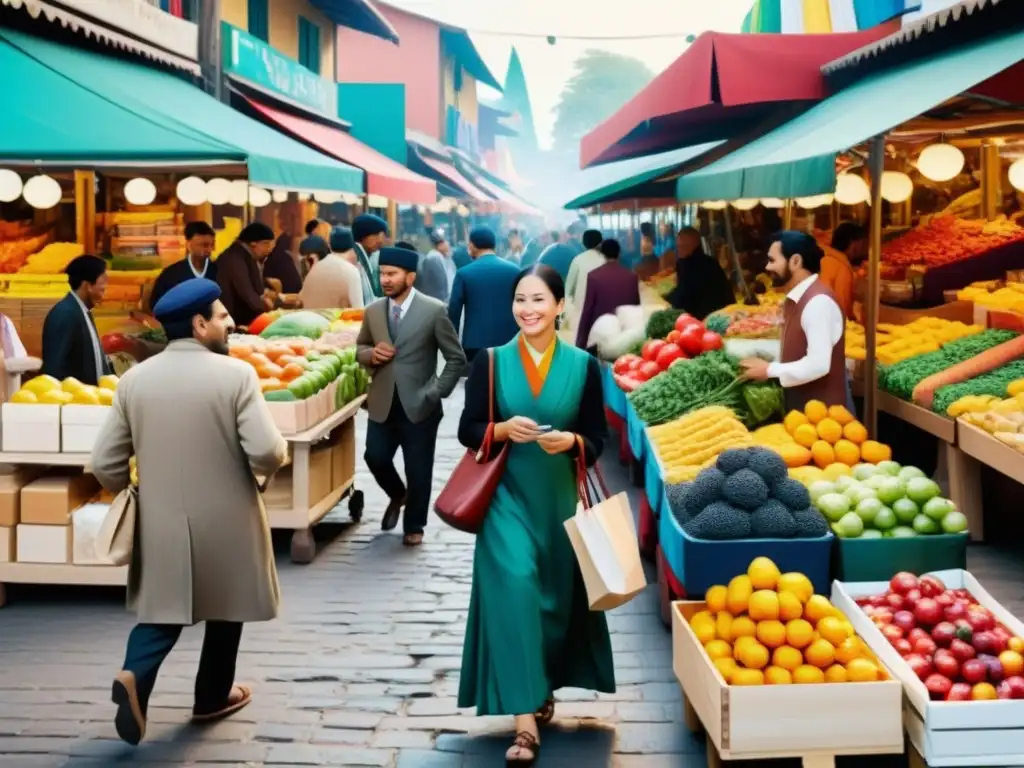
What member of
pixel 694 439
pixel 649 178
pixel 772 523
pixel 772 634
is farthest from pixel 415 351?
pixel 649 178

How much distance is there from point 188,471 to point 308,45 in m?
20.8

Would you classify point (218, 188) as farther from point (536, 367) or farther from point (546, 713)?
point (546, 713)

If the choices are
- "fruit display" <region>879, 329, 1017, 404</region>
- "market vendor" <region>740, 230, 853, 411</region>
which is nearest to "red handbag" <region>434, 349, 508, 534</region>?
"market vendor" <region>740, 230, 853, 411</region>

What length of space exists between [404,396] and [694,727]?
392 cm

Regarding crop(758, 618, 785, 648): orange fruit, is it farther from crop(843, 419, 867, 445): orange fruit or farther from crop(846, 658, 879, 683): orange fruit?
crop(843, 419, 867, 445): orange fruit

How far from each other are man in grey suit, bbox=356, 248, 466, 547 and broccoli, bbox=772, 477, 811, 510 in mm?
3054

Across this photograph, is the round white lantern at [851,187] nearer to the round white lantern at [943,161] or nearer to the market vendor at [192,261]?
the round white lantern at [943,161]

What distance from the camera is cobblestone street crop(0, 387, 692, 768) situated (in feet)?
17.3

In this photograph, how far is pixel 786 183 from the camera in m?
8.48

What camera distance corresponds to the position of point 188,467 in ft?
17.0

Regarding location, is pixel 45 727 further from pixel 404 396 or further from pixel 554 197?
pixel 554 197

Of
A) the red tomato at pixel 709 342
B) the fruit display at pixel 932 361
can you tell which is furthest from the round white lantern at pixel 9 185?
the fruit display at pixel 932 361

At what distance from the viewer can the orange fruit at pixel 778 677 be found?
15.5 feet

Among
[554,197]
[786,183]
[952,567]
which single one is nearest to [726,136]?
[786,183]
